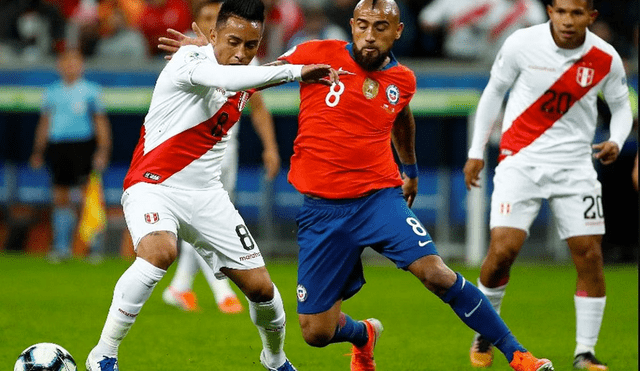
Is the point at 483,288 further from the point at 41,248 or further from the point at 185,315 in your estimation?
the point at 41,248

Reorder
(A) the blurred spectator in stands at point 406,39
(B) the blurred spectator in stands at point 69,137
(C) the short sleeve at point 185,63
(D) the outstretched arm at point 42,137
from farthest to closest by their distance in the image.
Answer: (A) the blurred spectator in stands at point 406,39, (D) the outstretched arm at point 42,137, (B) the blurred spectator in stands at point 69,137, (C) the short sleeve at point 185,63

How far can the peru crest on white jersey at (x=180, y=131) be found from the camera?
6246mm

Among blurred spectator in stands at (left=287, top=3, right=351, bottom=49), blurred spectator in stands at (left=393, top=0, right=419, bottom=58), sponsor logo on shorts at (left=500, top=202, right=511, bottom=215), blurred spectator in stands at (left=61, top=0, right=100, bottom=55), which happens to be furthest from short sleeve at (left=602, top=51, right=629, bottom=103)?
blurred spectator in stands at (left=61, top=0, right=100, bottom=55)

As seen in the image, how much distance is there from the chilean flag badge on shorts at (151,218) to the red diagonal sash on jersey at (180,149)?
276 millimetres

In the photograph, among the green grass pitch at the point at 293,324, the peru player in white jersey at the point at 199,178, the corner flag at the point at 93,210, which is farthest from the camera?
the corner flag at the point at 93,210

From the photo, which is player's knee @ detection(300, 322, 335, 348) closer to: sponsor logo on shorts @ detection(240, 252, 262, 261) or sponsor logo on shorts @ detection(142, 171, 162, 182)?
sponsor logo on shorts @ detection(240, 252, 262, 261)

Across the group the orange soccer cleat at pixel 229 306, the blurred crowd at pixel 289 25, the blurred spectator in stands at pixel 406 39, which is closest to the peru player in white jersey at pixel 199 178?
the orange soccer cleat at pixel 229 306

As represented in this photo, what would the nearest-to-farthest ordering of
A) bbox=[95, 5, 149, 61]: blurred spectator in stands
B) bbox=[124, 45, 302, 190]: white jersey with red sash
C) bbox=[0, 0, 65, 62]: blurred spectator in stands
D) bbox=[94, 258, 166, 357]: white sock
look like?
1. bbox=[94, 258, 166, 357]: white sock
2. bbox=[124, 45, 302, 190]: white jersey with red sash
3. bbox=[95, 5, 149, 61]: blurred spectator in stands
4. bbox=[0, 0, 65, 62]: blurred spectator in stands

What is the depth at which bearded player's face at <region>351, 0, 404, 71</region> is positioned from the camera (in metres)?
6.28

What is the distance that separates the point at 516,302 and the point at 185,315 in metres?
3.56

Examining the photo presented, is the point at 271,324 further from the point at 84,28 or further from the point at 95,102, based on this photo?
the point at 84,28

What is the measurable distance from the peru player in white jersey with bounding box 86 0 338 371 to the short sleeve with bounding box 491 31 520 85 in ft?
6.14

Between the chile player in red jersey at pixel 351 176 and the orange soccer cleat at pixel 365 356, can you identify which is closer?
the chile player in red jersey at pixel 351 176

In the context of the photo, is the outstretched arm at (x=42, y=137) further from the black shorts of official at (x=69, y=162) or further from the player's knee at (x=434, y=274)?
the player's knee at (x=434, y=274)
